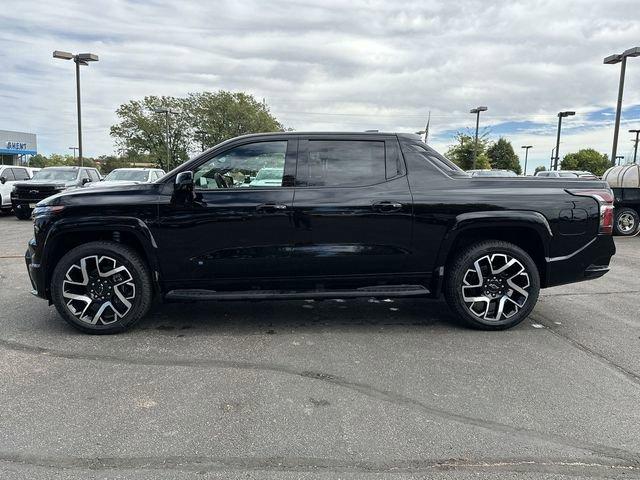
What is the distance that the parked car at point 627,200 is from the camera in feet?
41.5

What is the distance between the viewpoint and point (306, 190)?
4.52 metres

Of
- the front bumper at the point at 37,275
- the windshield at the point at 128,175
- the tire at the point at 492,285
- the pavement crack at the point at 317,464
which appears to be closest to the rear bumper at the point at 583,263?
the tire at the point at 492,285

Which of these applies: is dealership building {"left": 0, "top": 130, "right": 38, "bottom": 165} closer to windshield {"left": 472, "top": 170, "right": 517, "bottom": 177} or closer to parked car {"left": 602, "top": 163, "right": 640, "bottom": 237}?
windshield {"left": 472, "top": 170, "right": 517, "bottom": 177}

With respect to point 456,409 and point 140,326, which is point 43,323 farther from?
point 456,409

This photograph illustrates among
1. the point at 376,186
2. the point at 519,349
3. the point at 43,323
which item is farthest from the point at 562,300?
the point at 43,323

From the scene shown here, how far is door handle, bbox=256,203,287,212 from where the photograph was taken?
4.45m

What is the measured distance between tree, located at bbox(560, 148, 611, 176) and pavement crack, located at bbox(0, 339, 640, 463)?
248 feet

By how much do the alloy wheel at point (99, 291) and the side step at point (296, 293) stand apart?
1.28 feet

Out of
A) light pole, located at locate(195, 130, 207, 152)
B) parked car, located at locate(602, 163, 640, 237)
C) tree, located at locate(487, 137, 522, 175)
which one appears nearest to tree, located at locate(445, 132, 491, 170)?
tree, located at locate(487, 137, 522, 175)

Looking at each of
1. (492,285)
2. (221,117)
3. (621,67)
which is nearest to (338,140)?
(492,285)

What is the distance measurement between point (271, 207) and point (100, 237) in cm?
162

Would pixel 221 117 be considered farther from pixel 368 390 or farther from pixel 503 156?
Result: pixel 368 390

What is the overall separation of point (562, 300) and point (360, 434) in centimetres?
413

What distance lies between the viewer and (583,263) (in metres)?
4.79
